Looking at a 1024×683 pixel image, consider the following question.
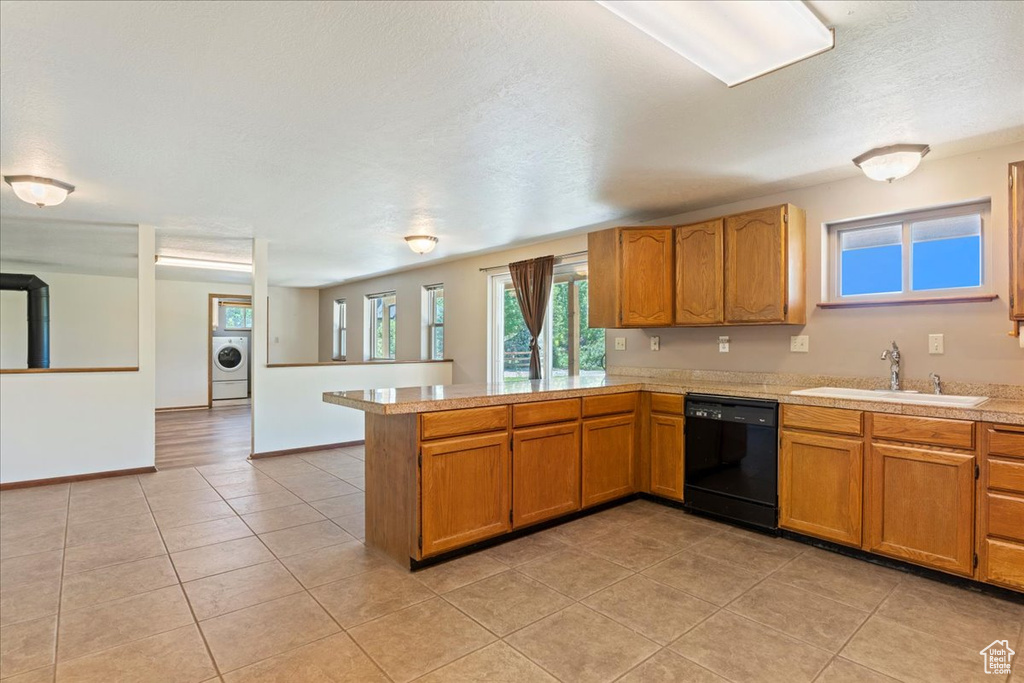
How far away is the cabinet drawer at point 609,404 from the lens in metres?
3.53

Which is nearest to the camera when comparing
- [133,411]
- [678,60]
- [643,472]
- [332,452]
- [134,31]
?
[134,31]

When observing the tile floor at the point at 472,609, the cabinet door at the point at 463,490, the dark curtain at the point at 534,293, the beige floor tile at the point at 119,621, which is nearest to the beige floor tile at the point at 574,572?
the tile floor at the point at 472,609

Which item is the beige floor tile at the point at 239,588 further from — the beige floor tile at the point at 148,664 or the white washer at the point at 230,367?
the white washer at the point at 230,367

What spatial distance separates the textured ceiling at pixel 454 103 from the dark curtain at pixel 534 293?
1398 mm

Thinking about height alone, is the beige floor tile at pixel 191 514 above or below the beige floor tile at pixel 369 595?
below

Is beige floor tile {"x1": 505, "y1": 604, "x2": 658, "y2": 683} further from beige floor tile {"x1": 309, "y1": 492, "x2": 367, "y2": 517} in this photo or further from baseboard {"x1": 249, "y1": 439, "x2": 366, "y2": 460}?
baseboard {"x1": 249, "y1": 439, "x2": 366, "y2": 460}

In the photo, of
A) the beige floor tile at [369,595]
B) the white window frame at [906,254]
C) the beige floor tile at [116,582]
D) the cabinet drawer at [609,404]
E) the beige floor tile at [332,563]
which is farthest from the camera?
the cabinet drawer at [609,404]

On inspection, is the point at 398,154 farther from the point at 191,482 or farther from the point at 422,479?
the point at 191,482

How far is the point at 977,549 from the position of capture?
2.46 metres

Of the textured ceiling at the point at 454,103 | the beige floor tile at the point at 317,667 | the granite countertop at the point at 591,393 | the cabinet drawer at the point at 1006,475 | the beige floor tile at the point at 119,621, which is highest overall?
the textured ceiling at the point at 454,103

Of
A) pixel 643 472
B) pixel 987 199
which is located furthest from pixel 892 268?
pixel 643 472

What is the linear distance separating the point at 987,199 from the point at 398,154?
332 cm

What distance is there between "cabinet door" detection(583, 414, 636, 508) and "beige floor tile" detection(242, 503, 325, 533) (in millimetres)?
1839

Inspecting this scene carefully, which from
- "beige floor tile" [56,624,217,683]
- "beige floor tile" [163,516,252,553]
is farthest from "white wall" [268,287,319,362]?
"beige floor tile" [56,624,217,683]
